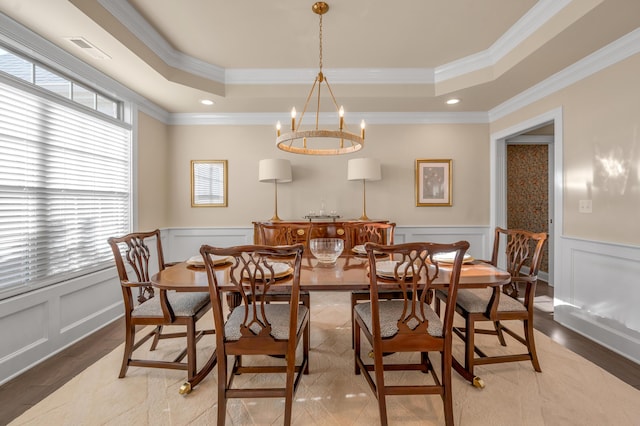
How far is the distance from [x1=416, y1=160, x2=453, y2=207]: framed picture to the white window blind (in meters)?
3.81

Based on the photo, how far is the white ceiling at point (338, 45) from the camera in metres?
2.12

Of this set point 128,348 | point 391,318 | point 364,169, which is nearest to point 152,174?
point 128,348

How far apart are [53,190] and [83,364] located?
1.44 m

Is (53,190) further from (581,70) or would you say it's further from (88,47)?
(581,70)

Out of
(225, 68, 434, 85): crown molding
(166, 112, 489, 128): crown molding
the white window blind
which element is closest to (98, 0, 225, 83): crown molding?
(225, 68, 434, 85): crown molding

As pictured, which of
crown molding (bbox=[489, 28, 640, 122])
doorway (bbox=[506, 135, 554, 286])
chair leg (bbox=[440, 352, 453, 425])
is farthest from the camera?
doorway (bbox=[506, 135, 554, 286])

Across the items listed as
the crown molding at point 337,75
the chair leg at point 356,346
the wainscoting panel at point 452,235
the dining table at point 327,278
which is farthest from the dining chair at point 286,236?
the crown molding at point 337,75

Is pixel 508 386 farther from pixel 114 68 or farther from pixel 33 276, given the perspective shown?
pixel 114 68

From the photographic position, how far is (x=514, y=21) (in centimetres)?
249

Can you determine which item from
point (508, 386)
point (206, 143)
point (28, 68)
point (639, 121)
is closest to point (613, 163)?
point (639, 121)

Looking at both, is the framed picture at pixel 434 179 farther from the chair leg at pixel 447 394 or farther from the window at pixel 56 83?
the window at pixel 56 83

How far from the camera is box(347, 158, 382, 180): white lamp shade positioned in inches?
144

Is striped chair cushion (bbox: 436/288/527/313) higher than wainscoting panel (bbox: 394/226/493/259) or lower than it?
lower

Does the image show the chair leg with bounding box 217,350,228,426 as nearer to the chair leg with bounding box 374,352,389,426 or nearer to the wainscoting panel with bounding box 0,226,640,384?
the chair leg with bounding box 374,352,389,426
